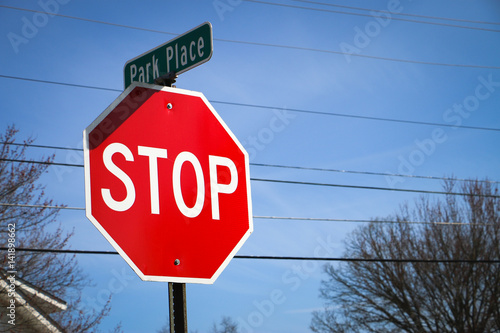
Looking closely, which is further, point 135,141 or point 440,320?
point 440,320

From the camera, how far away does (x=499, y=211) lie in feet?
84.0

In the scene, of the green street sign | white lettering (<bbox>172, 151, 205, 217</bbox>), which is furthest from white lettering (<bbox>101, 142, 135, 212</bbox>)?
the green street sign

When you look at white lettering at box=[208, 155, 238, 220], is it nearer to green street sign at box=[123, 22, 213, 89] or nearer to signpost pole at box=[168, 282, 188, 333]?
signpost pole at box=[168, 282, 188, 333]

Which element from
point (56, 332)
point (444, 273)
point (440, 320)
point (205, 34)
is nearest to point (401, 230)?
point (444, 273)

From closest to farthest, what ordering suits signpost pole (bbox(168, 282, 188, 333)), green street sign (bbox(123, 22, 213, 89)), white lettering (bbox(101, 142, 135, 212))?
white lettering (bbox(101, 142, 135, 212)) < signpost pole (bbox(168, 282, 188, 333)) < green street sign (bbox(123, 22, 213, 89))

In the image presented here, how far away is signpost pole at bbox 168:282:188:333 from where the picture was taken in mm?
2357

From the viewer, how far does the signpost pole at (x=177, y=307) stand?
2357 mm

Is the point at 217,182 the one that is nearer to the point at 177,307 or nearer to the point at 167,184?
the point at 167,184

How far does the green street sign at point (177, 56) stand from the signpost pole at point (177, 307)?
0.91m

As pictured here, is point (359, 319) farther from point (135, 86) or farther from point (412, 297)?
point (135, 86)

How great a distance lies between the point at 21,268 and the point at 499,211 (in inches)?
752

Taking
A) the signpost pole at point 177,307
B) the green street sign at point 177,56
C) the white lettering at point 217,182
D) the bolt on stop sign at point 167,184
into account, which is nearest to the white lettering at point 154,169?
the bolt on stop sign at point 167,184

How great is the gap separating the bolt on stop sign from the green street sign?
193 millimetres

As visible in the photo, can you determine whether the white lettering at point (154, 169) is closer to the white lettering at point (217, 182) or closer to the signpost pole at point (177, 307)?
the white lettering at point (217, 182)
